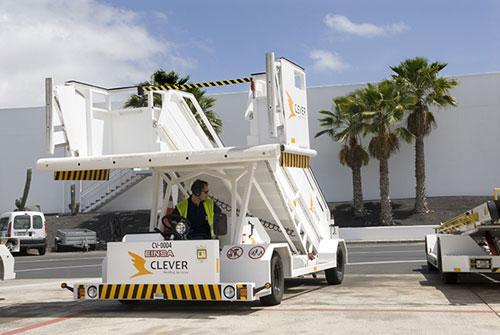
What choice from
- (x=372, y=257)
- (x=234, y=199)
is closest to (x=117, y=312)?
(x=234, y=199)

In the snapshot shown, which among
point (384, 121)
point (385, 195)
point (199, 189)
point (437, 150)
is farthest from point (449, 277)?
point (437, 150)

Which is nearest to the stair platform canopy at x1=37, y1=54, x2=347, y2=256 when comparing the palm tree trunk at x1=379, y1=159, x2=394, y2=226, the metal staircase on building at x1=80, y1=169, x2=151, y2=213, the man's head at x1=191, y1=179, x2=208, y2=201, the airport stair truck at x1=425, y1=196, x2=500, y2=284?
the man's head at x1=191, y1=179, x2=208, y2=201

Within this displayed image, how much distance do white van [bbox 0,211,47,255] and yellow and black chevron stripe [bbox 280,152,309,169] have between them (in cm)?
2266

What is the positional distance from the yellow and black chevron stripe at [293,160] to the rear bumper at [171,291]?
1796mm

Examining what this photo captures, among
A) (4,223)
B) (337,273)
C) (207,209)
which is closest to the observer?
(207,209)

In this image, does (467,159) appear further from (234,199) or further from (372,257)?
(234,199)

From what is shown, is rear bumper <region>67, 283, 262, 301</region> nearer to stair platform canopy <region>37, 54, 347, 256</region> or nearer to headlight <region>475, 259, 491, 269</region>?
stair platform canopy <region>37, 54, 347, 256</region>

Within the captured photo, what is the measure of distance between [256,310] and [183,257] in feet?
4.22

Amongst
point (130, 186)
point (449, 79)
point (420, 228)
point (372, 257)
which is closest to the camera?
point (372, 257)

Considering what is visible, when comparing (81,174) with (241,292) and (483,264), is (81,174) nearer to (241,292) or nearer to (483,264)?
(241,292)

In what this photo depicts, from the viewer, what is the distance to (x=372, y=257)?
21.8m

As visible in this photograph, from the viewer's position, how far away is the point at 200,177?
11.4 m

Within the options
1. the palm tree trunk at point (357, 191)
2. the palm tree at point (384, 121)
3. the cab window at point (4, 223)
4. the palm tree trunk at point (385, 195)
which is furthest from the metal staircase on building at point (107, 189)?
the palm tree trunk at point (385, 195)

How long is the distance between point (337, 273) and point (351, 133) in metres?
23.1
